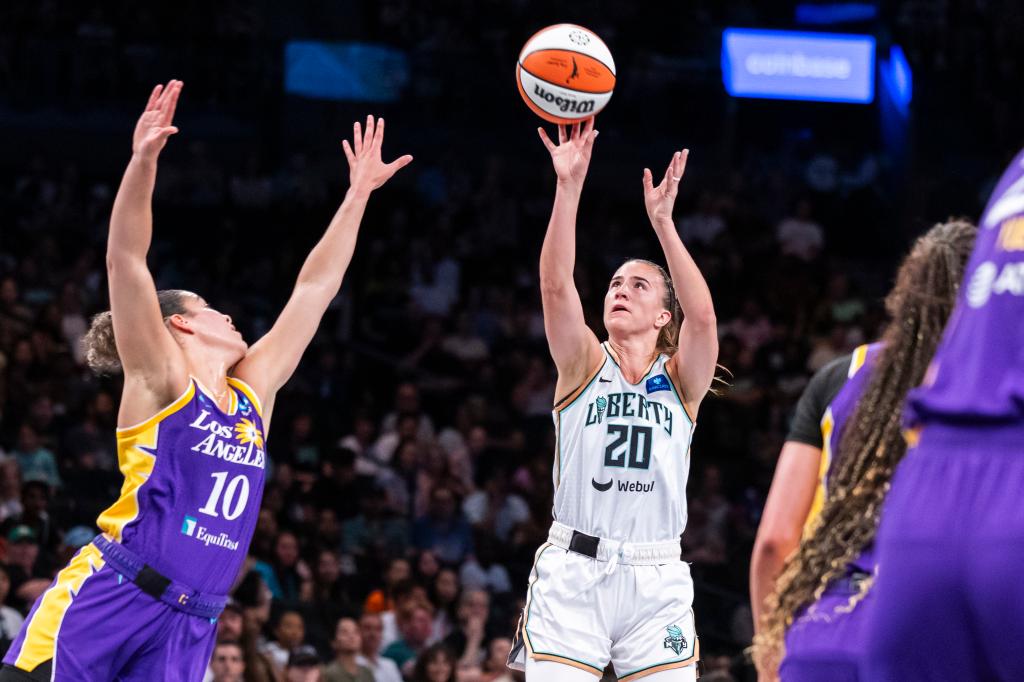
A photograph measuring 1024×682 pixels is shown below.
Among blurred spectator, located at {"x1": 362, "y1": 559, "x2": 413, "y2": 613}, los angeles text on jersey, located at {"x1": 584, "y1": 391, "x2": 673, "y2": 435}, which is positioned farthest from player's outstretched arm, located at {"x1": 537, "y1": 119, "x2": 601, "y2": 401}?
blurred spectator, located at {"x1": 362, "y1": 559, "x2": 413, "y2": 613}

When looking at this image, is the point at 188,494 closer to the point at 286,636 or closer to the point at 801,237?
the point at 286,636

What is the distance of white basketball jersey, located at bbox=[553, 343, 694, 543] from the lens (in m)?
5.86

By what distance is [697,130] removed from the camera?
61.2 feet

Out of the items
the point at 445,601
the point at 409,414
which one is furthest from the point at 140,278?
the point at 409,414

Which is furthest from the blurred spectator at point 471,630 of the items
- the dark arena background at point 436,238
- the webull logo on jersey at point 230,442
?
the webull logo on jersey at point 230,442

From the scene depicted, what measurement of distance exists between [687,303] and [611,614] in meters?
1.35

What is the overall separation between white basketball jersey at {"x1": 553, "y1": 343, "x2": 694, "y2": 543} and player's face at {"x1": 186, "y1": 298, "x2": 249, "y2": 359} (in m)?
1.50

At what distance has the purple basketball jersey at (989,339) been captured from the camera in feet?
8.37

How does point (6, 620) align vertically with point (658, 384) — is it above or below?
below

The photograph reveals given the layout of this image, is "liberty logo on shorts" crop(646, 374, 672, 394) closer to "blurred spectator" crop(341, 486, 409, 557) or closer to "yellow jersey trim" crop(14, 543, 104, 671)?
"yellow jersey trim" crop(14, 543, 104, 671)

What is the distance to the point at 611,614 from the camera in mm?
5742

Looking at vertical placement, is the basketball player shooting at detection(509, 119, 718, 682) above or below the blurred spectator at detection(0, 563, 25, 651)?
above

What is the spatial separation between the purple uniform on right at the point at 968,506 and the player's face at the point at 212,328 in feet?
10.3

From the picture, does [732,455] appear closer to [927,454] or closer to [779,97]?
[779,97]
